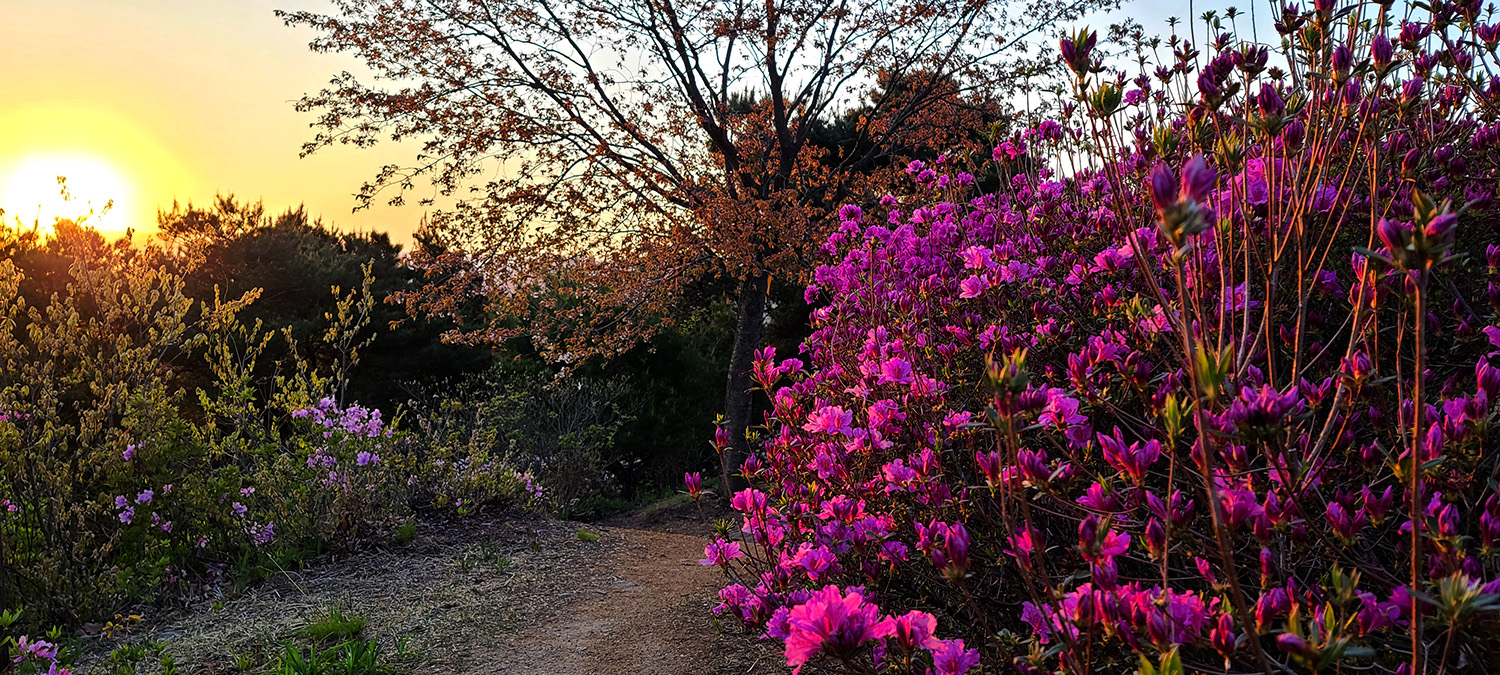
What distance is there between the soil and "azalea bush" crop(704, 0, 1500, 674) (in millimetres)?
940

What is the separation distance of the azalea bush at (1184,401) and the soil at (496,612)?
3.08 ft

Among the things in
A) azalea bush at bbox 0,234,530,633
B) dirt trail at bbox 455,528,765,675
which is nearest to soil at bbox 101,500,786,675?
dirt trail at bbox 455,528,765,675

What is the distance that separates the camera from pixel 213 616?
13.6 feet

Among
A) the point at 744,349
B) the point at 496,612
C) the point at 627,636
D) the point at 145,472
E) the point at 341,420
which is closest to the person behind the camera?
the point at 627,636

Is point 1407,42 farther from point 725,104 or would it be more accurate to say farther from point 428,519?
point 725,104

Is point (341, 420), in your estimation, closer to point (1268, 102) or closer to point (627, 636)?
point (627, 636)

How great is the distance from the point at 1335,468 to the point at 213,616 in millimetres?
4571

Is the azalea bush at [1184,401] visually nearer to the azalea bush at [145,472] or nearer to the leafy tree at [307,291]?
the azalea bush at [145,472]

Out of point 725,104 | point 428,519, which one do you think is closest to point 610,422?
point 725,104

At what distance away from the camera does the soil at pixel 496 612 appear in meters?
3.42

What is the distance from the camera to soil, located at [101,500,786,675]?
3.42 meters

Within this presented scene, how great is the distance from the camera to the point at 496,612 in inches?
163

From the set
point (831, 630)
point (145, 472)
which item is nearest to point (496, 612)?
point (145, 472)

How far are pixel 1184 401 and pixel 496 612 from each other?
3568mm
